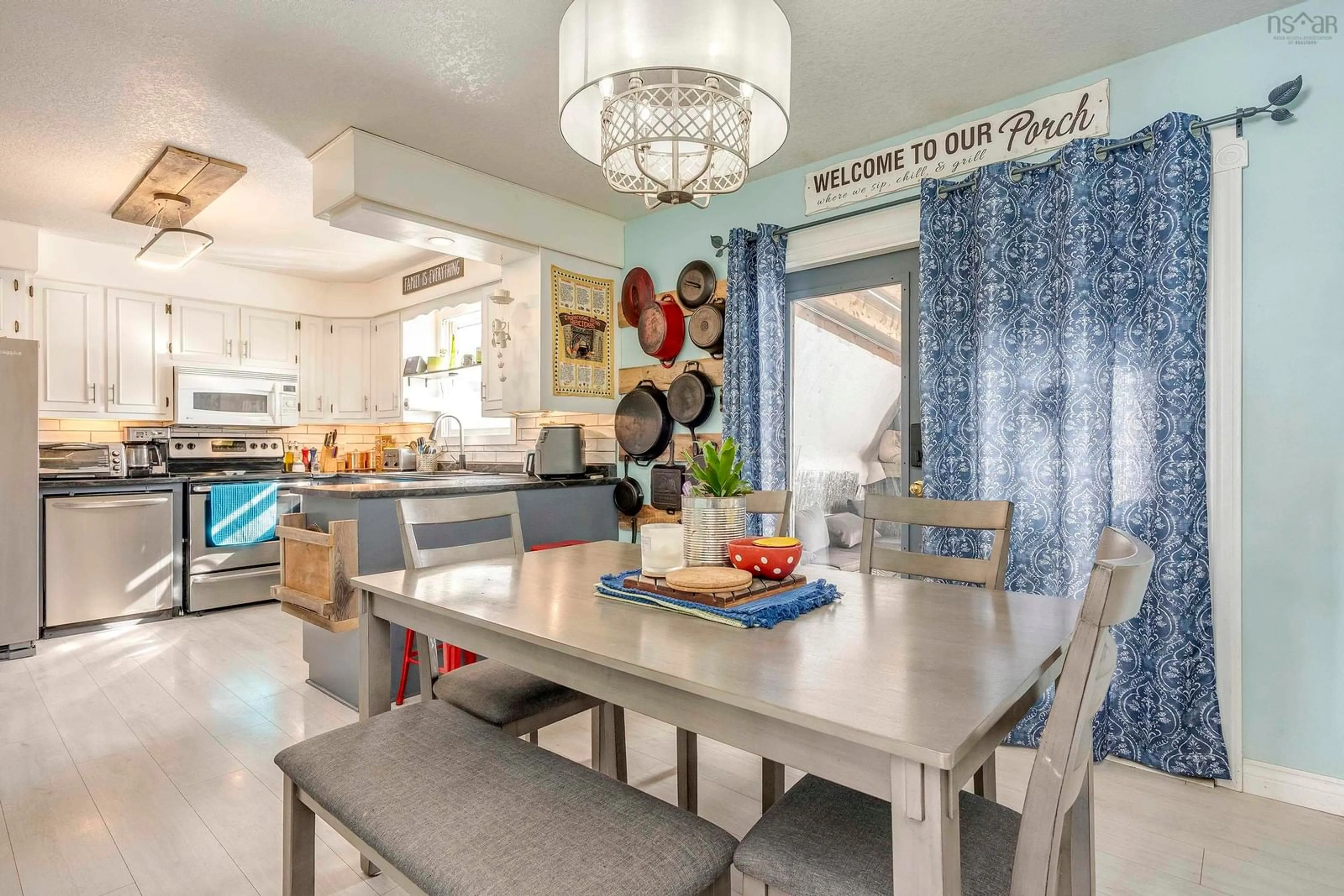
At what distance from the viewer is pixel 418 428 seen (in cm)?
594

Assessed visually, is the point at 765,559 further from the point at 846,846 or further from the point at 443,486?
the point at 443,486

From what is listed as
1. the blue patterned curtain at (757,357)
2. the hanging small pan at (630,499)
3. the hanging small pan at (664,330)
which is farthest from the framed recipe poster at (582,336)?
the blue patterned curtain at (757,357)

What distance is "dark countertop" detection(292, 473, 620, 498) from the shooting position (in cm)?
288

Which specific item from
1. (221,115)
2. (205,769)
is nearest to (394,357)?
(221,115)

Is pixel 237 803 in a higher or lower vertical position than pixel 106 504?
lower

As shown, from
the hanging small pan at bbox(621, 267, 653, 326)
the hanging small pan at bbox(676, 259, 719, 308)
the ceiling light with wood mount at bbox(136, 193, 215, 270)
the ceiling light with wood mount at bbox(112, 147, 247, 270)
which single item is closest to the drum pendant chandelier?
the hanging small pan at bbox(676, 259, 719, 308)

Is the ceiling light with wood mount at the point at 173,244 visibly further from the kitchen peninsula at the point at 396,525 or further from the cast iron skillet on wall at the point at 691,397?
the cast iron skillet on wall at the point at 691,397

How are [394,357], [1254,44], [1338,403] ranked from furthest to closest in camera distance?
[394,357], [1254,44], [1338,403]

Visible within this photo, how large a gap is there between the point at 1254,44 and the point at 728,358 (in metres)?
2.26

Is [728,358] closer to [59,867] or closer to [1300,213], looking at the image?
[1300,213]

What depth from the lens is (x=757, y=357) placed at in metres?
3.40

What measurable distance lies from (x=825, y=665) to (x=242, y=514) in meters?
4.91

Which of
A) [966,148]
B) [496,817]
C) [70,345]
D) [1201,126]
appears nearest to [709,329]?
[966,148]

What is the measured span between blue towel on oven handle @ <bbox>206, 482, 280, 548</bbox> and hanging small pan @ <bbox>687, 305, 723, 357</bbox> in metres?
3.29
